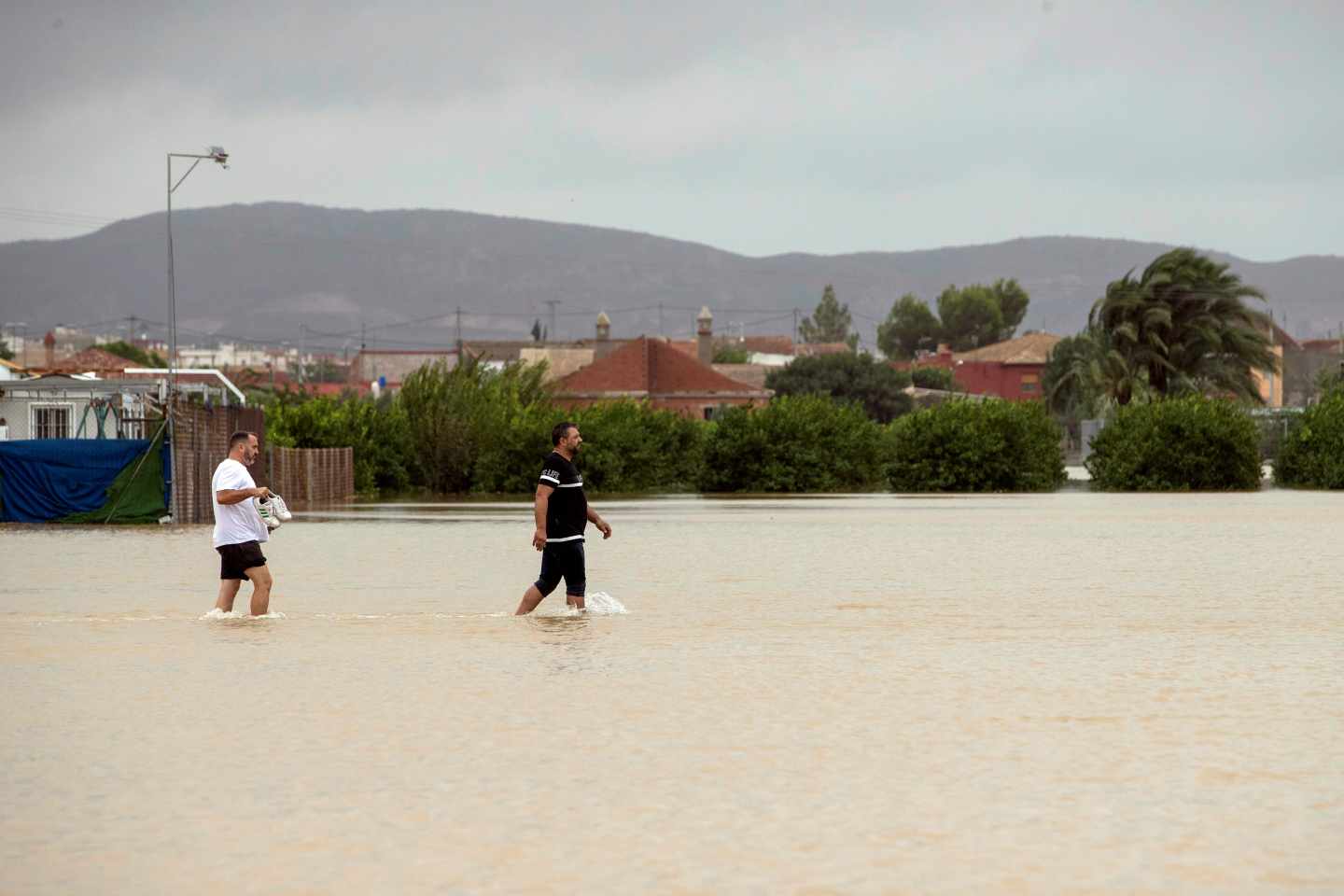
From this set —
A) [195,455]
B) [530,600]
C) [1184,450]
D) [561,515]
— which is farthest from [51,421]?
[561,515]

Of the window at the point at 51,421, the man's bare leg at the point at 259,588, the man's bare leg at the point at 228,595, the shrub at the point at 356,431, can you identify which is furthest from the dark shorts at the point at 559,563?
the window at the point at 51,421

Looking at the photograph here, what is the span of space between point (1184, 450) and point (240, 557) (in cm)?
4279

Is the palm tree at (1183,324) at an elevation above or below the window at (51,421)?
above

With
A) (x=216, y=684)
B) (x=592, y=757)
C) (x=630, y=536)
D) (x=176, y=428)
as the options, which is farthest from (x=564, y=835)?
(x=176, y=428)

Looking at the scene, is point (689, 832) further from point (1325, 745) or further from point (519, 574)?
point (519, 574)

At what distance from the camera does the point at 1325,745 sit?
9680mm

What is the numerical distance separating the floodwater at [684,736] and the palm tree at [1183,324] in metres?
53.4

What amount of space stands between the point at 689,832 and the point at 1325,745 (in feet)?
12.5

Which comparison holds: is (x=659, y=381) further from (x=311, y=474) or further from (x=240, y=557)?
(x=240, y=557)

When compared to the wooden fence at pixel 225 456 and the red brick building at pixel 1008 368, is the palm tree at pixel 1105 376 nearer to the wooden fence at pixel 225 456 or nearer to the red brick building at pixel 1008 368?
the wooden fence at pixel 225 456

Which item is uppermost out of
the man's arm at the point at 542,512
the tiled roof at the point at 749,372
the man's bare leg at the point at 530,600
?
the tiled roof at the point at 749,372

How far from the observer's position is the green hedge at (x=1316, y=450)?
55438 millimetres

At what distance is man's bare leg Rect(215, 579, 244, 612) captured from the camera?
646 inches

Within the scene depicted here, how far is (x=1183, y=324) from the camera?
73.9m
